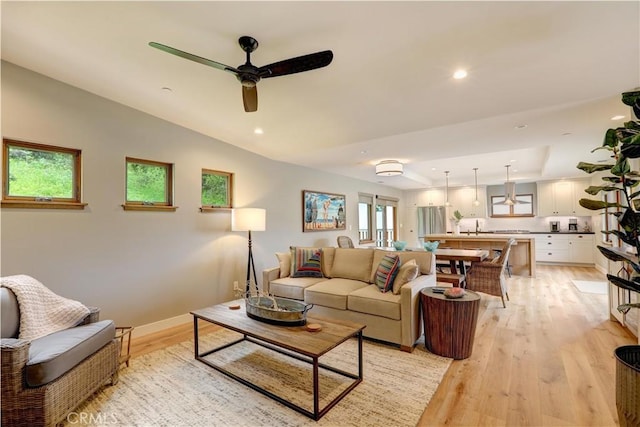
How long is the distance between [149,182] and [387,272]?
10.2ft

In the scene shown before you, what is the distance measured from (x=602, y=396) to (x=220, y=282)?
165 inches

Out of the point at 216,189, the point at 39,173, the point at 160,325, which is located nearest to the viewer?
the point at 39,173

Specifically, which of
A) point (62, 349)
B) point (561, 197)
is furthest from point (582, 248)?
point (62, 349)

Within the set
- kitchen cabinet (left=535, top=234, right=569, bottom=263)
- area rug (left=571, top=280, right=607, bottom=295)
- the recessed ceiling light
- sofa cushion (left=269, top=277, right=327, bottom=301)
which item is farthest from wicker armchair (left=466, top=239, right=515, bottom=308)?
kitchen cabinet (left=535, top=234, right=569, bottom=263)

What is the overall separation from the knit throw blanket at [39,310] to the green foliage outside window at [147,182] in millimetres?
1441

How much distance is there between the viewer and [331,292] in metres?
3.38

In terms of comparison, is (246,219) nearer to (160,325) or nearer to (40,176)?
(160,325)

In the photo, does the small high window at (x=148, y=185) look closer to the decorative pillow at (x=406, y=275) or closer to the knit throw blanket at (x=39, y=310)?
the knit throw blanket at (x=39, y=310)

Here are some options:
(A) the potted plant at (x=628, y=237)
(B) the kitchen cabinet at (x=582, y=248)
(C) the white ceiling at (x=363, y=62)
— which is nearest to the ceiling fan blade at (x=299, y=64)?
(C) the white ceiling at (x=363, y=62)

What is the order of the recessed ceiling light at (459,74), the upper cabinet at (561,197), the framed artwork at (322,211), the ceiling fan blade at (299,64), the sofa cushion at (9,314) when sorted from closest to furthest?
the ceiling fan blade at (299,64), the sofa cushion at (9,314), the recessed ceiling light at (459,74), the framed artwork at (322,211), the upper cabinet at (561,197)

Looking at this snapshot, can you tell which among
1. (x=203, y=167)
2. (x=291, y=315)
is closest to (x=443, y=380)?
(x=291, y=315)

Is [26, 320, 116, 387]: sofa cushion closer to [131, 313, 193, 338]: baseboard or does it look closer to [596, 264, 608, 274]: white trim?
[131, 313, 193, 338]: baseboard

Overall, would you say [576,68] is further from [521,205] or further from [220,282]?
[521,205]

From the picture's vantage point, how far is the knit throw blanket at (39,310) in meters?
2.11
